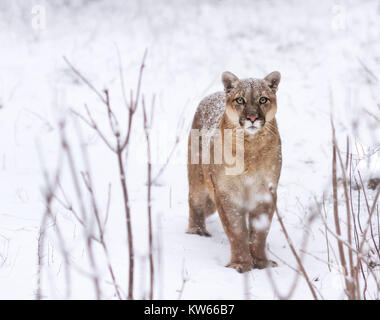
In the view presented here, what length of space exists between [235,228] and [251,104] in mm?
992

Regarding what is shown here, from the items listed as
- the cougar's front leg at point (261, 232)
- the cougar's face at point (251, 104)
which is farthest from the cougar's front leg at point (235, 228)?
the cougar's face at point (251, 104)

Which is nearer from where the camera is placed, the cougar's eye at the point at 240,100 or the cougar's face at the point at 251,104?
the cougar's face at the point at 251,104

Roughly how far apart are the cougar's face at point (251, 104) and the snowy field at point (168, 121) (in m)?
0.29

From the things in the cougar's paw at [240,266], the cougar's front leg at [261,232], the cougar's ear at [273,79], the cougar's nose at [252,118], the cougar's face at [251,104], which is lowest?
A: the cougar's paw at [240,266]

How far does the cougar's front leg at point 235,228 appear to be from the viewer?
12.6 feet

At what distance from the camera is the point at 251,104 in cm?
373

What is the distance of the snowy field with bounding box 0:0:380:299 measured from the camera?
3328mm

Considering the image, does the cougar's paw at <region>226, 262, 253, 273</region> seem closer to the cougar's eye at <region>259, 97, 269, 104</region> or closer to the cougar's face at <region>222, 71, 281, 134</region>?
the cougar's face at <region>222, 71, 281, 134</region>

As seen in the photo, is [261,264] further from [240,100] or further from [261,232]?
[240,100]

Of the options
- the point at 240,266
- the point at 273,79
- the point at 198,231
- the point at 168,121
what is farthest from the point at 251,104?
the point at 168,121

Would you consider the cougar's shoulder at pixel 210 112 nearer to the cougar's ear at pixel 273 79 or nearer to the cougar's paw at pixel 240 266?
the cougar's ear at pixel 273 79

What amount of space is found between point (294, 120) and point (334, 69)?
1999mm

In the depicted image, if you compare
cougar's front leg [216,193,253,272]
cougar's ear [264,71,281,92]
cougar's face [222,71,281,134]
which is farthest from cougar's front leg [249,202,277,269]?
cougar's ear [264,71,281,92]
